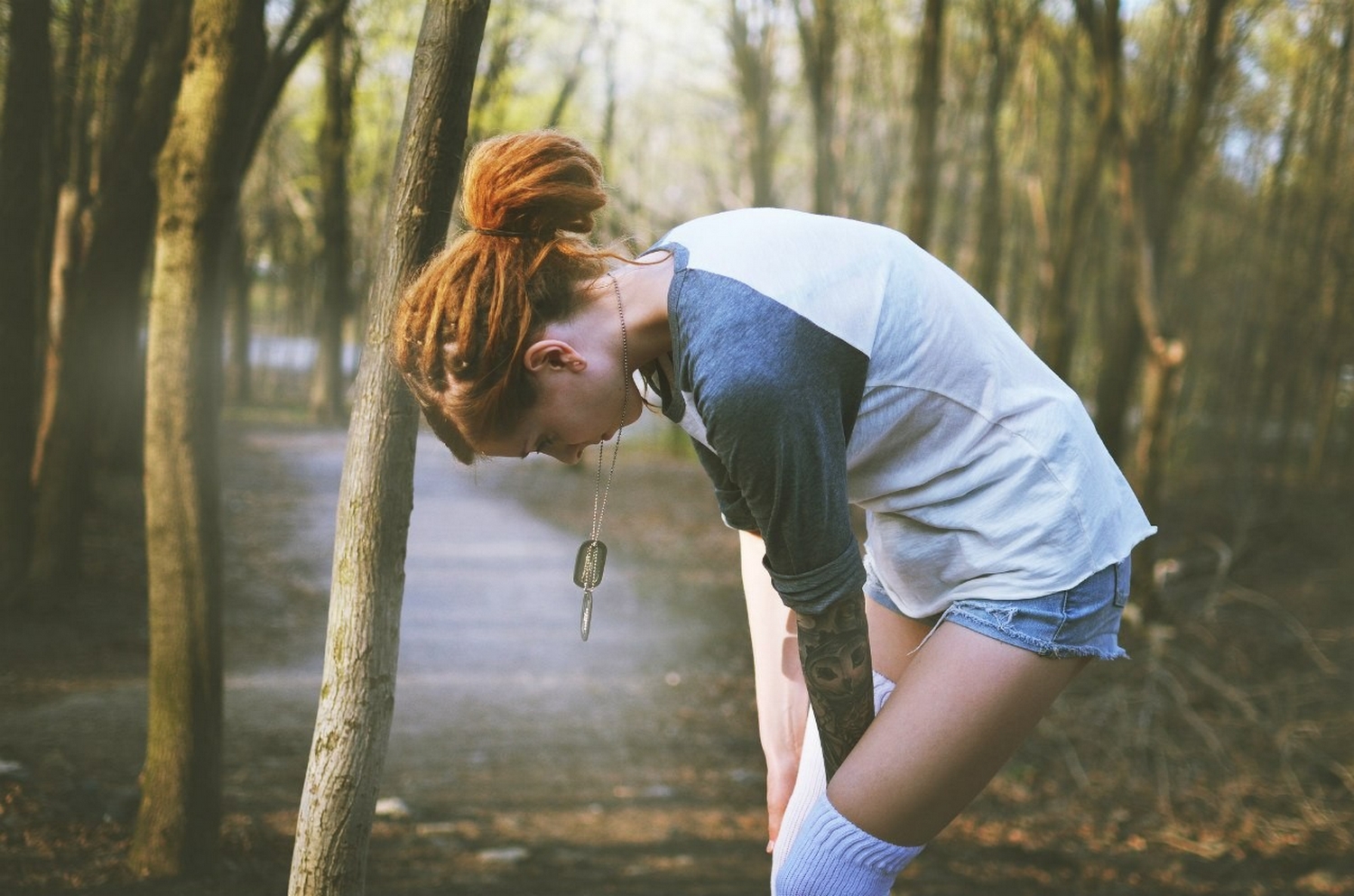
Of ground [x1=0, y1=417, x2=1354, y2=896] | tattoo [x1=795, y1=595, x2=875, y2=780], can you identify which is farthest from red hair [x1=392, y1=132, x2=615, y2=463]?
ground [x1=0, y1=417, x2=1354, y2=896]

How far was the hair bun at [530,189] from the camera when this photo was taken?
5.31 feet

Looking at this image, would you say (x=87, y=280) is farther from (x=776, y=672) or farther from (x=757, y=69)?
(x=757, y=69)

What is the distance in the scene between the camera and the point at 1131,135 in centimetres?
781

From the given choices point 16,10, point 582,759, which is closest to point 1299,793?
point 582,759

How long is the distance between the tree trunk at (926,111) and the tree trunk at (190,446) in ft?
17.1

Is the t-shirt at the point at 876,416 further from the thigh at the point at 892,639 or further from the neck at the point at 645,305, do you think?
the thigh at the point at 892,639

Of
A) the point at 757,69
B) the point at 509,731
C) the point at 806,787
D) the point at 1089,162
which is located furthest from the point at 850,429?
the point at 757,69

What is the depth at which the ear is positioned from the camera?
63.1 inches

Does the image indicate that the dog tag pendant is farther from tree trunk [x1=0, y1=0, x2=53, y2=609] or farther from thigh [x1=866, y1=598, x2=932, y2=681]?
tree trunk [x1=0, y1=0, x2=53, y2=609]

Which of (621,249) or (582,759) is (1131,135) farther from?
(621,249)

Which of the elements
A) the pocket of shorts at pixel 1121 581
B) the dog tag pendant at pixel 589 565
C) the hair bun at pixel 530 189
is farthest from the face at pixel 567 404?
the pocket of shorts at pixel 1121 581

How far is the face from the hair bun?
0.57 ft

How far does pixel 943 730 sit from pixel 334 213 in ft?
49.3

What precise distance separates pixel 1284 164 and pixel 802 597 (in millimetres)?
13593
